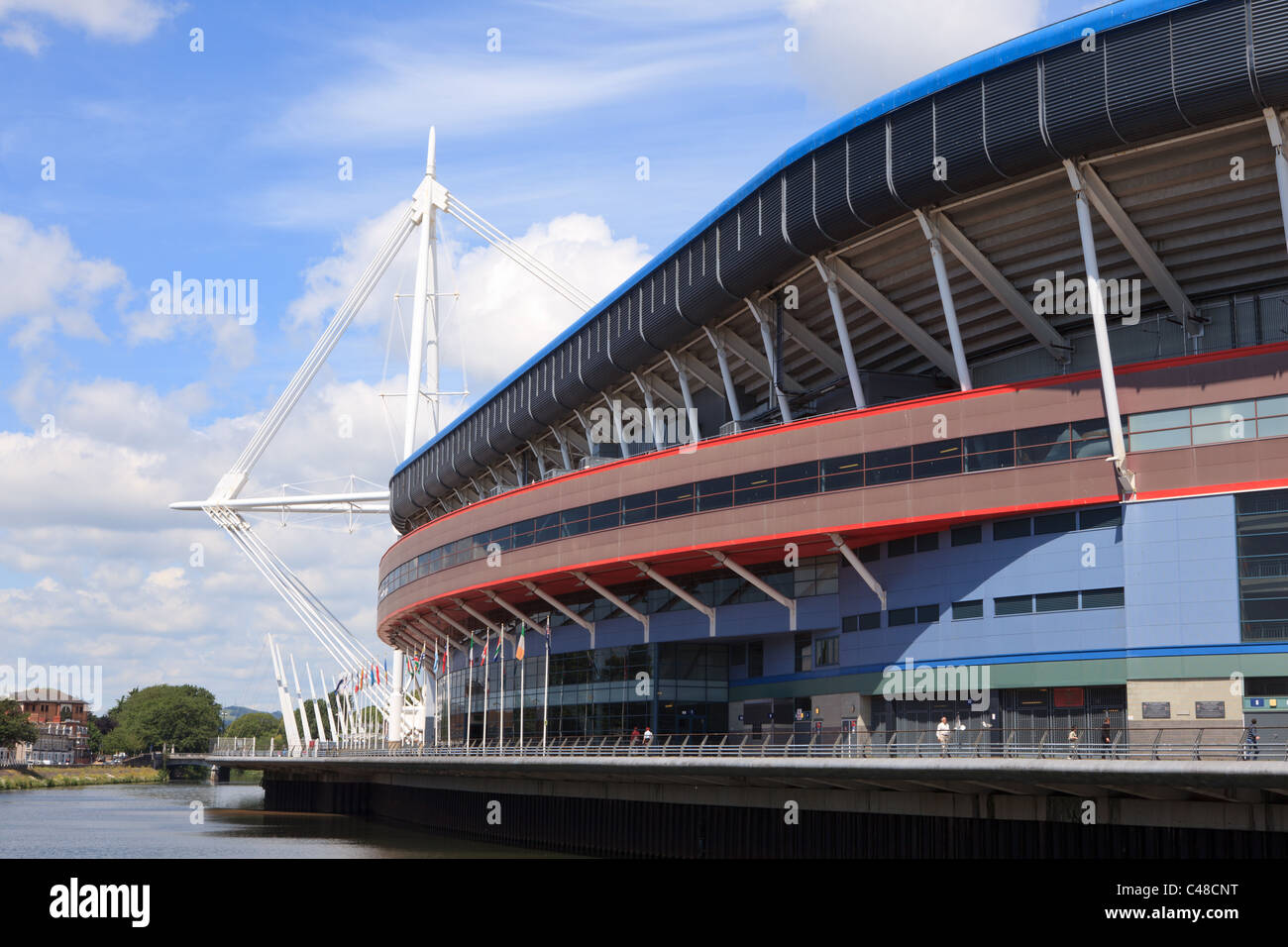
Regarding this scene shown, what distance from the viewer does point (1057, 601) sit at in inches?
1635

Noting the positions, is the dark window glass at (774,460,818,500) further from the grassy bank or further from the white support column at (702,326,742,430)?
the grassy bank

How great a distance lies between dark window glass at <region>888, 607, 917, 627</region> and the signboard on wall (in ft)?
19.2

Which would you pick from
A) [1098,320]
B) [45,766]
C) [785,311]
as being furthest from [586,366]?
[45,766]

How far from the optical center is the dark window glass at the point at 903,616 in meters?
45.8

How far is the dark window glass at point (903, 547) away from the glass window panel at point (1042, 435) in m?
5.58

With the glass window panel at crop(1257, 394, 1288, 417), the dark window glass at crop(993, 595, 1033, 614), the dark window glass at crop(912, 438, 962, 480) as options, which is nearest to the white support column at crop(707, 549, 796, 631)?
the dark window glass at crop(912, 438, 962, 480)

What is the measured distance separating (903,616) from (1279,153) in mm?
18415

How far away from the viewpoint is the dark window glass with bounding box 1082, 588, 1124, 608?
40.2m

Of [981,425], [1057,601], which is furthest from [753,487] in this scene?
[1057,601]

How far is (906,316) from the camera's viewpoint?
163 ft

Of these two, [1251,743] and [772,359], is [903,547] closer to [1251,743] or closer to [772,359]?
[772,359]

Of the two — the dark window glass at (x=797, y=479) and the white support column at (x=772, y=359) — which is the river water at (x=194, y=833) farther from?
the white support column at (x=772, y=359)

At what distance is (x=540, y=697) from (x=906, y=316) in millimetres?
27956
